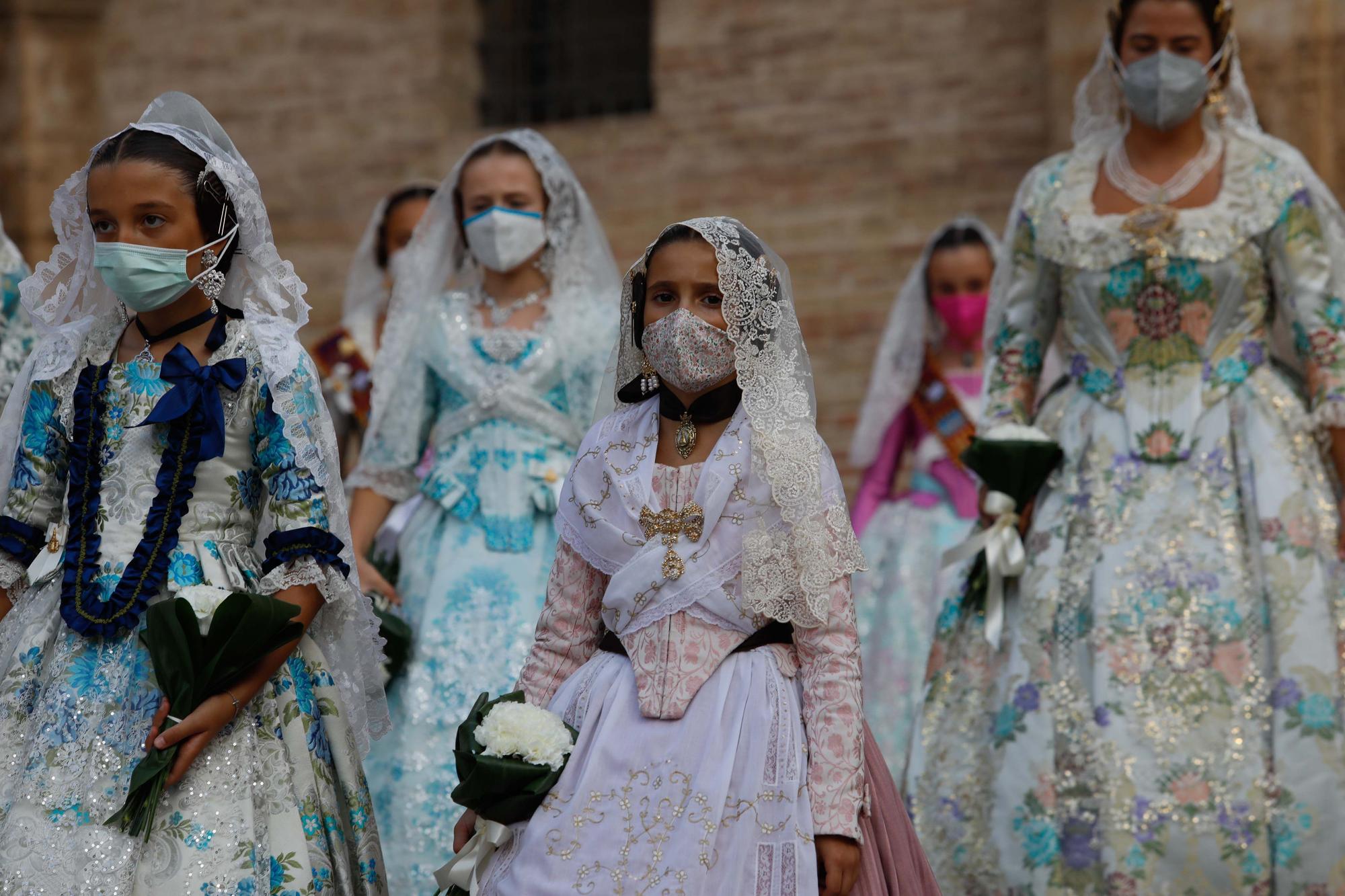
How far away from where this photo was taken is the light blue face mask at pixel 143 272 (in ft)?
14.4

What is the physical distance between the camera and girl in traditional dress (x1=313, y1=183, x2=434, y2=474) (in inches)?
327

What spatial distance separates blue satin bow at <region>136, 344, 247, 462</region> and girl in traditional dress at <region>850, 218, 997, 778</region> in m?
4.26

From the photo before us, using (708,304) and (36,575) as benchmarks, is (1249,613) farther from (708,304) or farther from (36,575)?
(36,575)

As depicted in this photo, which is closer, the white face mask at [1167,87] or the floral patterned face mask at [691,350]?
the floral patterned face mask at [691,350]

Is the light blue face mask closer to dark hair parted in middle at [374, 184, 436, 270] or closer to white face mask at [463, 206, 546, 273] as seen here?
white face mask at [463, 206, 546, 273]

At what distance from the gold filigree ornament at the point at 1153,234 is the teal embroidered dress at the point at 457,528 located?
5.85 ft

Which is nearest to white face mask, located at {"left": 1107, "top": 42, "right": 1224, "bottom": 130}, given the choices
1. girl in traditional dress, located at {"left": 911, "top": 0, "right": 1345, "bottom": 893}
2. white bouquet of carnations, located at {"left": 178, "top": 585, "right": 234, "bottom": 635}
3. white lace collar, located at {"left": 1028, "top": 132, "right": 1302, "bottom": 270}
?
girl in traditional dress, located at {"left": 911, "top": 0, "right": 1345, "bottom": 893}

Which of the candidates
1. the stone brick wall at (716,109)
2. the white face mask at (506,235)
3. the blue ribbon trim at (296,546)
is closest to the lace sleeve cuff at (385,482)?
the white face mask at (506,235)

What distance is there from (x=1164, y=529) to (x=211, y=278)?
2680 millimetres

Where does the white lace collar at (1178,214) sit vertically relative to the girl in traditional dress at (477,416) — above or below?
above

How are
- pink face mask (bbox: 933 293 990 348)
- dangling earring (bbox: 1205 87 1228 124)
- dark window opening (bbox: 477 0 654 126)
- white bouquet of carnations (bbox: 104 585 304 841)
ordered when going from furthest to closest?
1. dark window opening (bbox: 477 0 654 126)
2. pink face mask (bbox: 933 293 990 348)
3. dangling earring (bbox: 1205 87 1228 124)
4. white bouquet of carnations (bbox: 104 585 304 841)

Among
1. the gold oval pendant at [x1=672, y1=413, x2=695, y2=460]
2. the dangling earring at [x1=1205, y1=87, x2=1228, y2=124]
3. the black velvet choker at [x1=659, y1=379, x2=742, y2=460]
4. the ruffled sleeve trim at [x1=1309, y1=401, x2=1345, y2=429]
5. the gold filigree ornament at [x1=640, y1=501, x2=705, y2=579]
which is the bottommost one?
the gold filigree ornament at [x1=640, y1=501, x2=705, y2=579]

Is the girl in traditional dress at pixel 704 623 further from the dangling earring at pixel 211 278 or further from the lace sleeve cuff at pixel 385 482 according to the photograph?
the lace sleeve cuff at pixel 385 482

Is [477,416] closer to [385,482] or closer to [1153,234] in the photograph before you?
[385,482]
